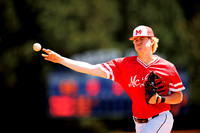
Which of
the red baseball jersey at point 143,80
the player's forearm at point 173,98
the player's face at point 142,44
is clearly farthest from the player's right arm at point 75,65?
the player's forearm at point 173,98

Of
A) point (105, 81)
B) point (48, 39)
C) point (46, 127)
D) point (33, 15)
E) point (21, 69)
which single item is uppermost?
point (33, 15)

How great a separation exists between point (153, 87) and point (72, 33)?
12.6m

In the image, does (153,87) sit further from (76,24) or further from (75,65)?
(76,24)

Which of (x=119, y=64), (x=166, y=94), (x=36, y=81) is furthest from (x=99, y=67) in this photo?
(x=36, y=81)

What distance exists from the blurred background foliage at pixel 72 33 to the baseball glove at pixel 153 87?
1141 centimetres

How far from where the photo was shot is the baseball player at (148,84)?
4422 mm

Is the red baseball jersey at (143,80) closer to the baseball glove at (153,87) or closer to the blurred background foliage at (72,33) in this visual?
the baseball glove at (153,87)

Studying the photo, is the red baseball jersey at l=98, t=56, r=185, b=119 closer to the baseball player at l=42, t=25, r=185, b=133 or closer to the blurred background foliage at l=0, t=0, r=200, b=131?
the baseball player at l=42, t=25, r=185, b=133

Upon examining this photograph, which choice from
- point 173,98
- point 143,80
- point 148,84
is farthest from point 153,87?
point 173,98

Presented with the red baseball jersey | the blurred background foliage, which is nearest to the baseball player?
the red baseball jersey

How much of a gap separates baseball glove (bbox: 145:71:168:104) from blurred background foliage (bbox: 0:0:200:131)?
37.4 feet

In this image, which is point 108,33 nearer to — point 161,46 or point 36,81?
point 161,46

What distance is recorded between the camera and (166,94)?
454 cm

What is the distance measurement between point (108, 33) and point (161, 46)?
256 cm
